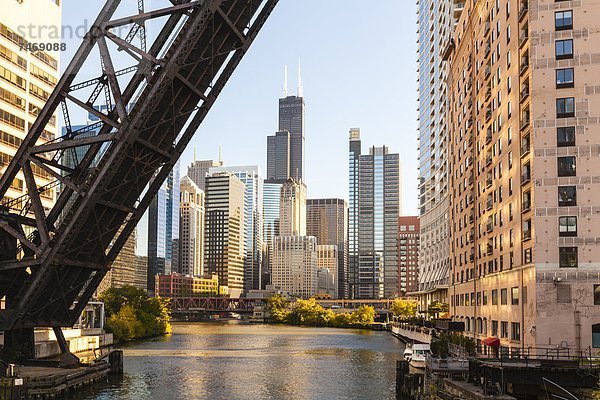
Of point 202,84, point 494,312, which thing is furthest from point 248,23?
point 494,312

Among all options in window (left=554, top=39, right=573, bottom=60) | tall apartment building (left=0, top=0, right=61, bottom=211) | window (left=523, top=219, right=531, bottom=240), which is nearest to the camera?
window (left=554, top=39, right=573, bottom=60)

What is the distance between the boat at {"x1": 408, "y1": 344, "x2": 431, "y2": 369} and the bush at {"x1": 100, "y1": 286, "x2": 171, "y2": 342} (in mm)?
45889

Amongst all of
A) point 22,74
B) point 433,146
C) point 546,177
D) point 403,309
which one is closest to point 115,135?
point 546,177

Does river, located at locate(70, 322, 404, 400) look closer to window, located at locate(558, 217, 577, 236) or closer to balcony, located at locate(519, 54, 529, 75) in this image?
window, located at locate(558, 217, 577, 236)

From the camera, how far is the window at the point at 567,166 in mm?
46106

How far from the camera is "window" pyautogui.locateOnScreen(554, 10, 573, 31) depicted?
4708 cm

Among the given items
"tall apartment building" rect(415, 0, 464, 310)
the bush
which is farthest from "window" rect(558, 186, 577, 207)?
the bush

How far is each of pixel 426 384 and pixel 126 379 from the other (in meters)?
21.8

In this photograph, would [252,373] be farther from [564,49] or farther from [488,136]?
[564,49]

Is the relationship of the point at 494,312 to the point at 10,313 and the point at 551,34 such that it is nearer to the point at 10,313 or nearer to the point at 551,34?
the point at 551,34

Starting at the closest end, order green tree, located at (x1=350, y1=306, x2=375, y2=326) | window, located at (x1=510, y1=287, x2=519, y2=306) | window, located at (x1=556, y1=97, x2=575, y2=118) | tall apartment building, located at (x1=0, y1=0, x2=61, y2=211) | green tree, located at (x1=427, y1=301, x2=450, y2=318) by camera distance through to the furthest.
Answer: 1. window, located at (x1=556, y1=97, x2=575, y2=118)
2. window, located at (x1=510, y1=287, x2=519, y2=306)
3. tall apartment building, located at (x1=0, y1=0, x2=61, y2=211)
4. green tree, located at (x1=427, y1=301, x2=450, y2=318)
5. green tree, located at (x1=350, y1=306, x2=375, y2=326)

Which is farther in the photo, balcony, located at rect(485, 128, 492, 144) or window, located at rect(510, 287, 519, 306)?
balcony, located at rect(485, 128, 492, 144)

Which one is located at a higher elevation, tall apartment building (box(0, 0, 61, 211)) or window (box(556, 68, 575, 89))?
tall apartment building (box(0, 0, 61, 211))

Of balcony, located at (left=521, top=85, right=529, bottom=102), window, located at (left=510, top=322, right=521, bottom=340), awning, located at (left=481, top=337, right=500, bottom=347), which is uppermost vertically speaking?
balcony, located at (left=521, top=85, right=529, bottom=102)
